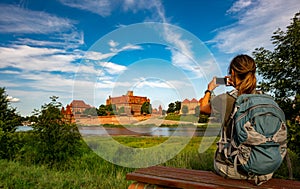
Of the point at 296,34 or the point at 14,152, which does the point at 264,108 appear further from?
the point at 14,152

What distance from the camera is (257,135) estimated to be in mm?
1945

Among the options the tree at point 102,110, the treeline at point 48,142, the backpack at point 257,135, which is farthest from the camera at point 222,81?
the treeline at point 48,142

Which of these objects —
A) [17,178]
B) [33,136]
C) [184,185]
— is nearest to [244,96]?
[184,185]

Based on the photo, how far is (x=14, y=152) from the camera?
275 inches

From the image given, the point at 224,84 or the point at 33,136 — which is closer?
the point at 224,84

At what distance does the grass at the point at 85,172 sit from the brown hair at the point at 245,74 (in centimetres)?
235

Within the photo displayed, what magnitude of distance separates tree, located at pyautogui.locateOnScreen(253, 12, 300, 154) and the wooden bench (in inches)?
90.9

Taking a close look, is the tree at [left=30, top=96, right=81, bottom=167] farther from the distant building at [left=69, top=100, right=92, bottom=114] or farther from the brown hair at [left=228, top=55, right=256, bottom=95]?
the brown hair at [left=228, top=55, right=256, bottom=95]

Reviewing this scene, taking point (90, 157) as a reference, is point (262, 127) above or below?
above

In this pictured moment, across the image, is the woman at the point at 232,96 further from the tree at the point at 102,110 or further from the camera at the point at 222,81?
the tree at the point at 102,110

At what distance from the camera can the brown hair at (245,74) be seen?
7.34 ft

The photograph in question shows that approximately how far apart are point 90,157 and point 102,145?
1551mm

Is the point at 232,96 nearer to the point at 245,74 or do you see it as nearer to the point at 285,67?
the point at 245,74

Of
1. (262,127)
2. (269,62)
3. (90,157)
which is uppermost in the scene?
(269,62)
